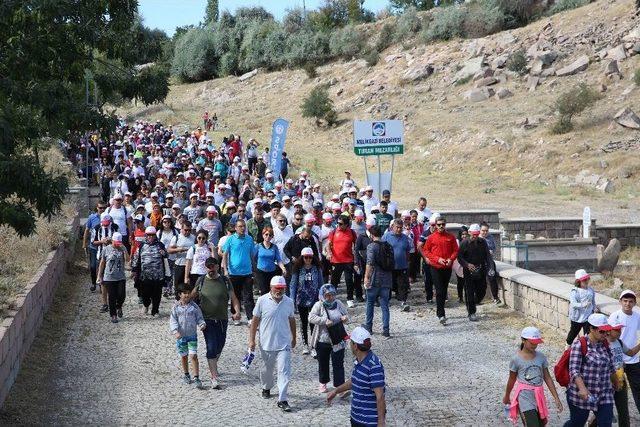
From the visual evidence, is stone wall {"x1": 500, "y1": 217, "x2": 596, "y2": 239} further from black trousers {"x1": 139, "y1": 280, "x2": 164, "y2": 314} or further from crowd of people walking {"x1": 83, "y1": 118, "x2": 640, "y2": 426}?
black trousers {"x1": 139, "y1": 280, "x2": 164, "y2": 314}

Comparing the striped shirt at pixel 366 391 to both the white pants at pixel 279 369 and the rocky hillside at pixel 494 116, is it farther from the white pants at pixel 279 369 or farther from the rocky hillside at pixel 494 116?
the rocky hillside at pixel 494 116

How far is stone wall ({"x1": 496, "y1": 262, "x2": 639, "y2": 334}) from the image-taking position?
12720mm

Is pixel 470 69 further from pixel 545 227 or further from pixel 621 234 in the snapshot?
pixel 545 227

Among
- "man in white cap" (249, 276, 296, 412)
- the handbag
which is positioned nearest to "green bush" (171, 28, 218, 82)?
"man in white cap" (249, 276, 296, 412)

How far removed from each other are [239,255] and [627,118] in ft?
97.8

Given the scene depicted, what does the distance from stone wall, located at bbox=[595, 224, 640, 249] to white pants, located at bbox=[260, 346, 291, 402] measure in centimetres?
1461

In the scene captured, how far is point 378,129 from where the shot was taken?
67.5ft

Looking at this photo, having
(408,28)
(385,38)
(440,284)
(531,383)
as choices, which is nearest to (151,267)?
(440,284)

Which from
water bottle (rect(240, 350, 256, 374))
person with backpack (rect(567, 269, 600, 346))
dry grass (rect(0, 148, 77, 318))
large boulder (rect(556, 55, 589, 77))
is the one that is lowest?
water bottle (rect(240, 350, 256, 374))

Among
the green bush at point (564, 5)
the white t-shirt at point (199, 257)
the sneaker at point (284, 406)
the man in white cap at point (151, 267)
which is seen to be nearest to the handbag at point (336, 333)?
the sneaker at point (284, 406)

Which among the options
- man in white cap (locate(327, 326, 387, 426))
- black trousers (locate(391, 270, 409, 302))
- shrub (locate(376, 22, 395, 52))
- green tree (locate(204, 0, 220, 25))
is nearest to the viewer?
man in white cap (locate(327, 326, 387, 426))

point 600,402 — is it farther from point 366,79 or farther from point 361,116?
point 366,79

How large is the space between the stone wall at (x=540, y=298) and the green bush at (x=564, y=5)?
51.4m

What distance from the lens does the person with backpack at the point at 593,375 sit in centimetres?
800
